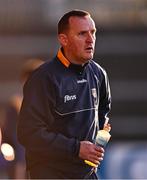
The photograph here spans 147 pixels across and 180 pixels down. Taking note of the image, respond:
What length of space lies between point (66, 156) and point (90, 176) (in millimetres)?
298

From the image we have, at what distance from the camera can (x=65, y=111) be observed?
251 inches

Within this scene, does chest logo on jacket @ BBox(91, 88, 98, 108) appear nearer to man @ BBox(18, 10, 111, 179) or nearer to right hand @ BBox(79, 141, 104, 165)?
man @ BBox(18, 10, 111, 179)

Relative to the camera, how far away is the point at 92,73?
6707 mm

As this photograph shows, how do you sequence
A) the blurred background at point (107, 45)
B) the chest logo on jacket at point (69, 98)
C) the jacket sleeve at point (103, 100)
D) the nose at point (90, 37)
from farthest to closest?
the blurred background at point (107, 45)
the jacket sleeve at point (103, 100)
the nose at point (90, 37)
the chest logo on jacket at point (69, 98)

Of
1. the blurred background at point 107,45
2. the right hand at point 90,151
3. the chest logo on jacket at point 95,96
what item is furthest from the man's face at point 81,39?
the blurred background at point 107,45

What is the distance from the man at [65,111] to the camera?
630cm

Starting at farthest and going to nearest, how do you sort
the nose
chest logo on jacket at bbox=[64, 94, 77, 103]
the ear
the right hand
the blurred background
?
the blurred background
the ear
the nose
chest logo on jacket at bbox=[64, 94, 77, 103]
the right hand

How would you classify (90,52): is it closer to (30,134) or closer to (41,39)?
(30,134)

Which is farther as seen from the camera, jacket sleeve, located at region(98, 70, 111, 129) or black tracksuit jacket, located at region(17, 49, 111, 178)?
jacket sleeve, located at region(98, 70, 111, 129)

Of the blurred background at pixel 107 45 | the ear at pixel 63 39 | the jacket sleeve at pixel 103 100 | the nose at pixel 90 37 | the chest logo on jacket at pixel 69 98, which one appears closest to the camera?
the chest logo on jacket at pixel 69 98

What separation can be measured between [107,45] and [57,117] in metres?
20.2

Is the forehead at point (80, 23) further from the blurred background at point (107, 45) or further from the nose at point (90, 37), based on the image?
the blurred background at point (107, 45)

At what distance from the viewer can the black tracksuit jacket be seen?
A: 248 inches

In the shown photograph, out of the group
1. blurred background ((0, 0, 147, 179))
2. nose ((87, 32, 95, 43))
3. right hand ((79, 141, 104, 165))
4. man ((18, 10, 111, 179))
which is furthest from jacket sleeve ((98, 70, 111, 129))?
blurred background ((0, 0, 147, 179))
